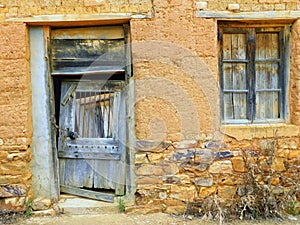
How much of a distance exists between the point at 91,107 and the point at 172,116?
1134mm

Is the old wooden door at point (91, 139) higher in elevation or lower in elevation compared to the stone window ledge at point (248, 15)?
lower

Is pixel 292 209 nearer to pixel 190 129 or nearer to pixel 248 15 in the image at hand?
pixel 190 129

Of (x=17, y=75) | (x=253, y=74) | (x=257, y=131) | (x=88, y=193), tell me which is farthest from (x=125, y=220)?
(x=253, y=74)

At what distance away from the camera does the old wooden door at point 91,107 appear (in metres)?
3.95

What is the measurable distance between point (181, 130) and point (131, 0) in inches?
66.9

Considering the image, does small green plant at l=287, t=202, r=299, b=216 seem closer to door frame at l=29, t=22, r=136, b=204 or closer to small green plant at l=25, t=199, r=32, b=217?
door frame at l=29, t=22, r=136, b=204

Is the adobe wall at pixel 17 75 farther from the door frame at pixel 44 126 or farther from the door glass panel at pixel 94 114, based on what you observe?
the door glass panel at pixel 94 114

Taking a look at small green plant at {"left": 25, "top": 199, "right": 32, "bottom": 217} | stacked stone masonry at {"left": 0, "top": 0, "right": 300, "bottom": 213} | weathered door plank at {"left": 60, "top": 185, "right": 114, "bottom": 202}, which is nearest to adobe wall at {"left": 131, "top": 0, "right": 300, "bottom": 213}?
stacked stone masonry at {"left": 0, "top": 0, "right": 300, "bottom": 213}

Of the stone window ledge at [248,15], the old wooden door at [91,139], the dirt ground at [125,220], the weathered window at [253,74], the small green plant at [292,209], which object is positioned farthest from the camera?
the old wooden door at [91,139]

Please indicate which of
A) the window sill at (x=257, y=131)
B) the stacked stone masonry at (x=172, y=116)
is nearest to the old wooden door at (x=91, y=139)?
the stacked stone masonry at (x=172, y=116)

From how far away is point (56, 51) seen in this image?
13.1 ft

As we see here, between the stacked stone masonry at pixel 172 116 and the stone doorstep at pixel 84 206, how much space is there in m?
0.28

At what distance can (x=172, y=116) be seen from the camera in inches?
150

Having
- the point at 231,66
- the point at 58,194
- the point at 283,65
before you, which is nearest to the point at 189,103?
the point at 231,66
